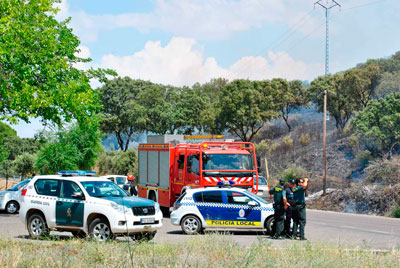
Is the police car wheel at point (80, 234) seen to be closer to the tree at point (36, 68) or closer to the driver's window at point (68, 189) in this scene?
the driver's window at point (68, 189)

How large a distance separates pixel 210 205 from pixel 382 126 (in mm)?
28990

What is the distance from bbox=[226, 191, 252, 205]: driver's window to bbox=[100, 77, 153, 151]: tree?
50.3 m

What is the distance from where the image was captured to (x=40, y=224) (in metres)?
14.9

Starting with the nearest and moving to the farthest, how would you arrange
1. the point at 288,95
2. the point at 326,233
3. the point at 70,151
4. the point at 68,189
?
1. the point at 68,189
2. the point at 326,233
3. the point at 70,151
4. the point at 288,95

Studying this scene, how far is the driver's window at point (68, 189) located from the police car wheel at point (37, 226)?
3.07 feet

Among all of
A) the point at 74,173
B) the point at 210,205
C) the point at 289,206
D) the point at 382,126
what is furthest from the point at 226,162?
the point at 382,126

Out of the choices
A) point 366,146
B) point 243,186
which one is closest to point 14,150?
point 366,146

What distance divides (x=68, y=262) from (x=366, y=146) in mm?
38453

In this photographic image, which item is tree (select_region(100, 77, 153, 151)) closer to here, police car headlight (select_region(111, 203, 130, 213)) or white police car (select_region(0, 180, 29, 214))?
white police car (select_region(0, 180, 29, 214))

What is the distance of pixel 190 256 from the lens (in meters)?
9.90

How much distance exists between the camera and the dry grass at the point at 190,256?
349 inches

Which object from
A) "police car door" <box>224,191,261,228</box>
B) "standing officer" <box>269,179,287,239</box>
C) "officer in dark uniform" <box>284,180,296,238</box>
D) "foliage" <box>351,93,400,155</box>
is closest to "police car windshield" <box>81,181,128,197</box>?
"police car door" <box>224,191,261,228</box>

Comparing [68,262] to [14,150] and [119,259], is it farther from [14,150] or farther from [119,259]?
[14,150]

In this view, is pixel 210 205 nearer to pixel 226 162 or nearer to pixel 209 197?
pixel 209 197
